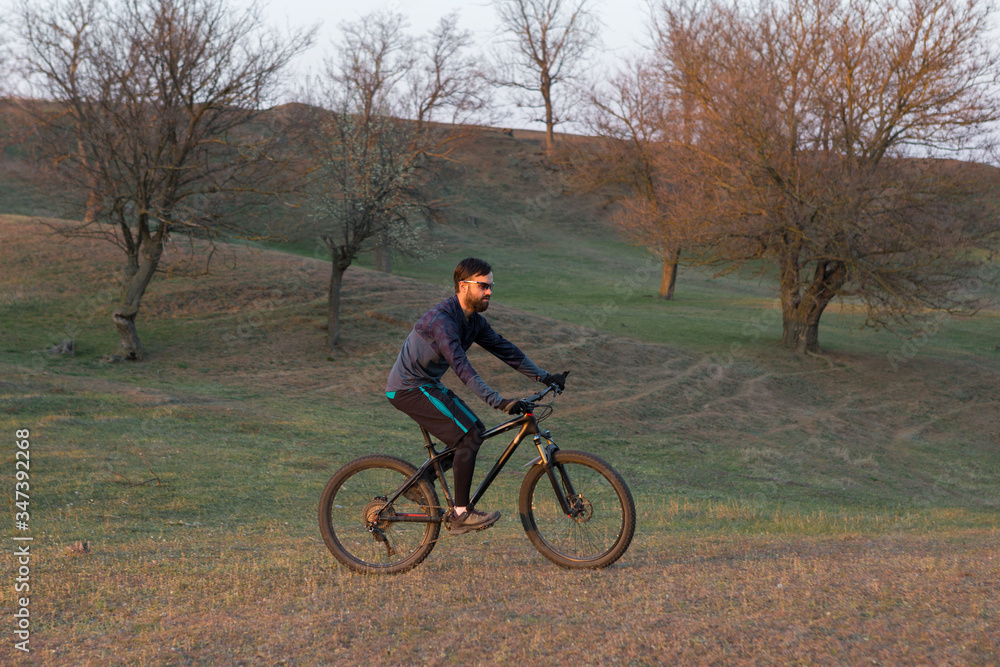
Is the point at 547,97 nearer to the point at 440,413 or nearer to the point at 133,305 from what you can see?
the point at 133,305

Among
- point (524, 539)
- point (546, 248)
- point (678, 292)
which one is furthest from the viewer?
point (546, 248)

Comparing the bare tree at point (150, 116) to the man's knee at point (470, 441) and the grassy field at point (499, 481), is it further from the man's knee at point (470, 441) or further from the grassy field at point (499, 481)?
the man's knee at point (470, 441)

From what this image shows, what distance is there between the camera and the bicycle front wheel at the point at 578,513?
212 inches

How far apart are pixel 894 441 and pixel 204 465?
1601cm

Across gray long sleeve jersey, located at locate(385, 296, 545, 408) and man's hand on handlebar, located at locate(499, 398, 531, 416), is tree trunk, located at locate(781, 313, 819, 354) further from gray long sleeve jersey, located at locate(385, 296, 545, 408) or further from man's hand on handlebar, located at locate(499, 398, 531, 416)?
man's hand on handlebar, located at locate(499, 398, 531, 416)

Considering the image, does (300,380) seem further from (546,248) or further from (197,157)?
(546,248)

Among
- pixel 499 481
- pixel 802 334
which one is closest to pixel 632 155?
pixel 802 334

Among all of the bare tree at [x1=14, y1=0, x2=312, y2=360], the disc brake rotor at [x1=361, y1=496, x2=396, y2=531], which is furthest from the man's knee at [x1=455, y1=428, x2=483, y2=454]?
the bare tree at [x1=14, y1=0, x2=312, y2=360]

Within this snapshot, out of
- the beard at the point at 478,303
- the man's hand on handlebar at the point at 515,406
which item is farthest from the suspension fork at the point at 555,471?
the beard at the point at 478,303

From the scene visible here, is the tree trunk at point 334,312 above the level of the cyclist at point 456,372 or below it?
below

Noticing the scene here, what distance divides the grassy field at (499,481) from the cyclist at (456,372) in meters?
0.72

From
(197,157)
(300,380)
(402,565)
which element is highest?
(197,157)

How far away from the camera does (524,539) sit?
23.1ft

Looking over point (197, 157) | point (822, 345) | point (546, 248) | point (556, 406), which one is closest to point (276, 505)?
point (556, 406)
